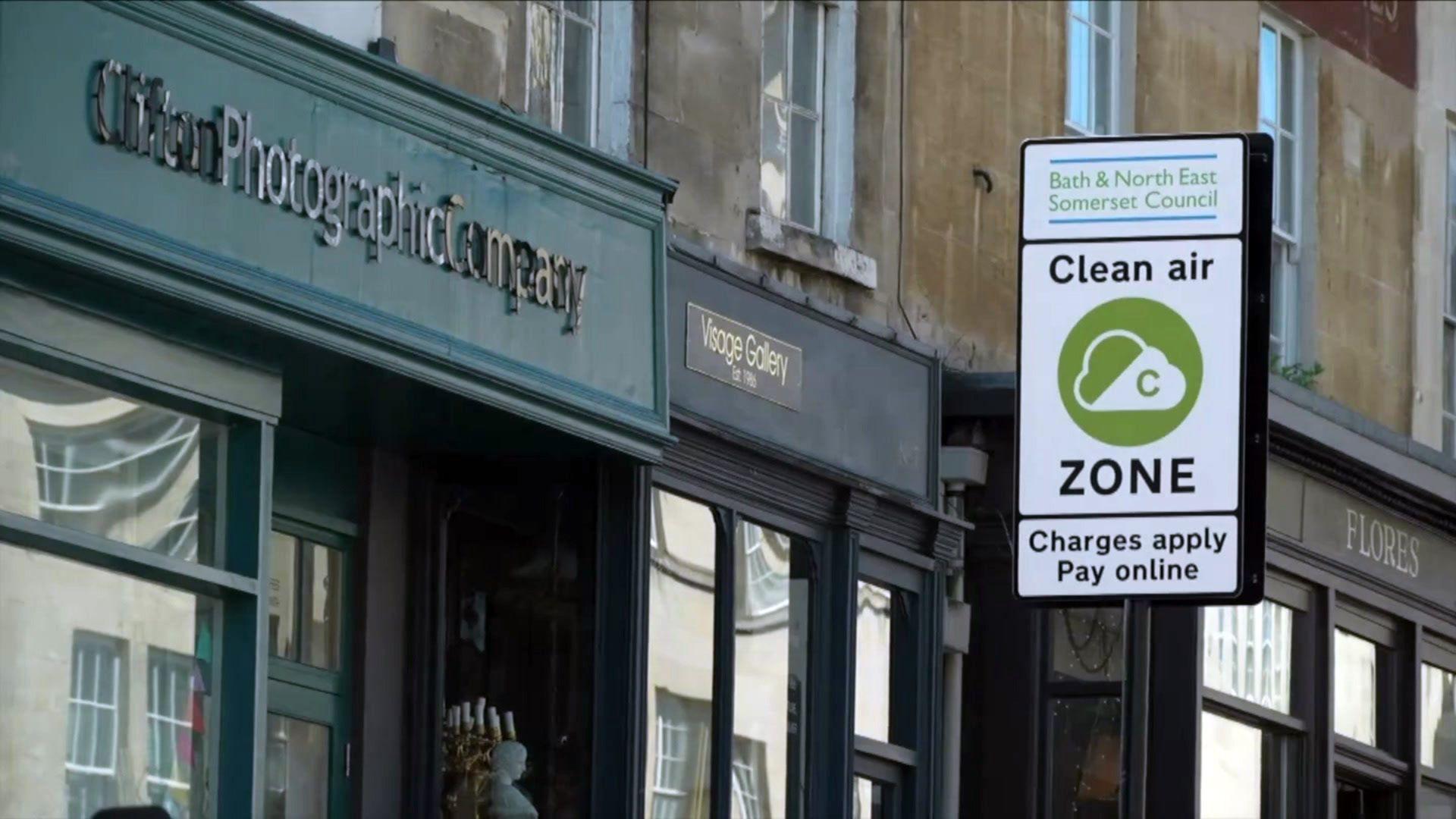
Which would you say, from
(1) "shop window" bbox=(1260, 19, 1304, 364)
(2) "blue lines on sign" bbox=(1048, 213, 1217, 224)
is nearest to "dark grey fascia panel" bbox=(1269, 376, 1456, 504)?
(1) "shop window" bbox=(1260, 19, 1304, 364)

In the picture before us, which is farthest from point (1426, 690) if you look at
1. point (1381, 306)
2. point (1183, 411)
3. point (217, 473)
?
point (1183, 411)

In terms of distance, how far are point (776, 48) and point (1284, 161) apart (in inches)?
230

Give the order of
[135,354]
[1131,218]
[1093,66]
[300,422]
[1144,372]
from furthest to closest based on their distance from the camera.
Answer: [1093,66], [300,422], [135,354], [1131,218], [1144,372]

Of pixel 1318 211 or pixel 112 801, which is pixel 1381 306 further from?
pixel 112 801

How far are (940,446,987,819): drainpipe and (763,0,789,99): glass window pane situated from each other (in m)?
2.02

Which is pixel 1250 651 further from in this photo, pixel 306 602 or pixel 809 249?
pixel 306 602

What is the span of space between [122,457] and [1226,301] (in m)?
4.25

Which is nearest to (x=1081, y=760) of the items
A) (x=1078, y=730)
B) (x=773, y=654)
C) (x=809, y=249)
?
(x=1078, y=730)

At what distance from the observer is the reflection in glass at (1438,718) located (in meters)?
20.2

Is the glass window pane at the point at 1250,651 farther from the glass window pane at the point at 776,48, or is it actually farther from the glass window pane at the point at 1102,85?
the glass window pane at the point at 776,48

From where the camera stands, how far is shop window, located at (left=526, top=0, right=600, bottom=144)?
567 inches

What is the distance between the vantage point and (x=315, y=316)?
37.6ft

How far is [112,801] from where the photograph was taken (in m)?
11.1

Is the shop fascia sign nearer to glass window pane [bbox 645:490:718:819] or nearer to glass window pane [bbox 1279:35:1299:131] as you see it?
glass window pane [bbox 645:490:718:819]
